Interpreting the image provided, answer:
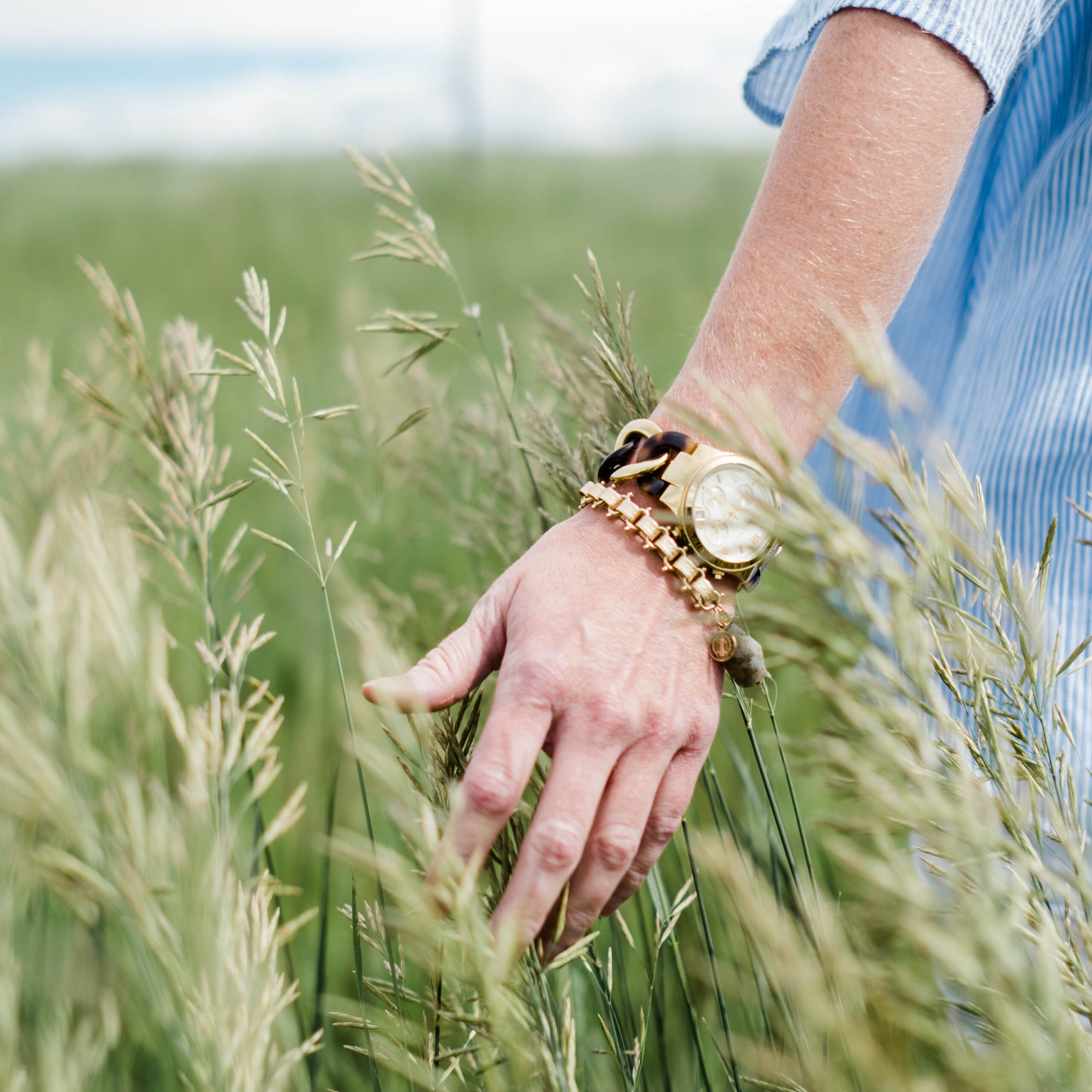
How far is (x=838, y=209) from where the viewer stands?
2.86 feet

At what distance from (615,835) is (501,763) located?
139 millimetres

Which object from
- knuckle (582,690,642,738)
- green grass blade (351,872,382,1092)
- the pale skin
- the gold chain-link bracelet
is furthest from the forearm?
green grass blade (351,872,382,1092)

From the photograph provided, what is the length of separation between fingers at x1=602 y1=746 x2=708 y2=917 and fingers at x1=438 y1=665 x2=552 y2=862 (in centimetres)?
16

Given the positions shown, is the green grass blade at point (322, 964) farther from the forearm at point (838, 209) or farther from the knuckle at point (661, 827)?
the forearm at point (838, 209)

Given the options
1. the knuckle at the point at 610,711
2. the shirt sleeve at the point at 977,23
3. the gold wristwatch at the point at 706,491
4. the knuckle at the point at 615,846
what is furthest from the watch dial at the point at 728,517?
the shirt sleeve at the point at 977,23

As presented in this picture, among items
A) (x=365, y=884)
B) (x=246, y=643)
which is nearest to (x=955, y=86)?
(x=246, y=643)

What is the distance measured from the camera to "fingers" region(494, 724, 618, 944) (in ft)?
2.51

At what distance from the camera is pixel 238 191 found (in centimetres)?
1128

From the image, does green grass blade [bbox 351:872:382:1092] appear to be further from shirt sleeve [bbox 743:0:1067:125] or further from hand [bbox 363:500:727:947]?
shirt sleeve [bbox 743:0:1067:125]

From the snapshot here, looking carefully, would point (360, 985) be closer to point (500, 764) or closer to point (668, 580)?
point (500, 764)

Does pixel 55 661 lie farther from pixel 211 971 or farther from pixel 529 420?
pixel 529 420

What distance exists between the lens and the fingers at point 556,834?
0.77 m

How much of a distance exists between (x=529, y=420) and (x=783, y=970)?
0.81 m

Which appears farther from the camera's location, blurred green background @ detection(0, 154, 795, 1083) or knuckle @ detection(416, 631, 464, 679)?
blurred green background @ detection(0, 154, 795, 1083)
